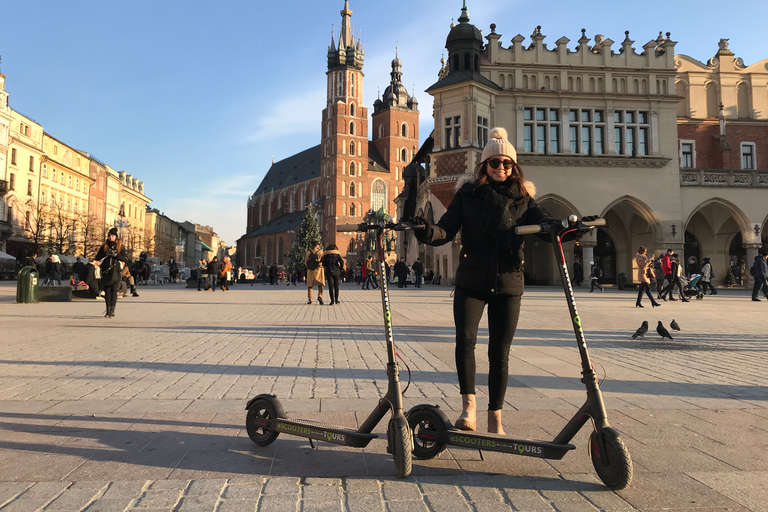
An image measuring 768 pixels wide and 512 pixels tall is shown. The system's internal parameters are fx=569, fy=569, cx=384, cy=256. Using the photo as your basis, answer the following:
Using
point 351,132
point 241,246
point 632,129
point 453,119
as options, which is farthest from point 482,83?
point 241,246

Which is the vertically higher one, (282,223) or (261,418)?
(282,223)

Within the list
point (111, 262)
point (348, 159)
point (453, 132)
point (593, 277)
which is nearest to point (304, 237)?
point (348, 159)

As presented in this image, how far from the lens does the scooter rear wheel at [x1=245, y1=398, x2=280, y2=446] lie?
333 centimetres

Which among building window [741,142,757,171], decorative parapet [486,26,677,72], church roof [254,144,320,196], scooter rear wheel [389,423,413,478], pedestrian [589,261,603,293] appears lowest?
scooter rear wheel [389,423,413,478]

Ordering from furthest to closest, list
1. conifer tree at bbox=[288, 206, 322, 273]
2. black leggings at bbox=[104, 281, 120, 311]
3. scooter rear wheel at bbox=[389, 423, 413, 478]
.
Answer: conifer tree at bbox=[288, 206, 322, 273], black leggings at bbox=[104, 281, 120, 311], scooter rear wheel at bbox=[389, 423, 413, 478]

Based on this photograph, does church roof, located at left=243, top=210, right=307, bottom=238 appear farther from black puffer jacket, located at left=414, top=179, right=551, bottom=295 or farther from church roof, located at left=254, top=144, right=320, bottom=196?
black puffer jacket, located at left=414, top=179, right=551, bottom=295

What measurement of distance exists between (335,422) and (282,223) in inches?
4293

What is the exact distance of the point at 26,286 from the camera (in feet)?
53.9

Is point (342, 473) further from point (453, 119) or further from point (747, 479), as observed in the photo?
point (453, 119)

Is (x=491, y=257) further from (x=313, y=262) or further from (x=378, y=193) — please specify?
(x=378, y=193)

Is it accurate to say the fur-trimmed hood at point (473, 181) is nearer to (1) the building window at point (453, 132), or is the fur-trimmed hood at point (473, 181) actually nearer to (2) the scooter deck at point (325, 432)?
(2) the scooter deck at point (325, 432)

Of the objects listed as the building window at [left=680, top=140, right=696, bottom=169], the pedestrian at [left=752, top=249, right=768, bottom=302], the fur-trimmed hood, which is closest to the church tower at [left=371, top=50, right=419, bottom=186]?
the building window at [left=680, top=140, right=696, bottom=169]

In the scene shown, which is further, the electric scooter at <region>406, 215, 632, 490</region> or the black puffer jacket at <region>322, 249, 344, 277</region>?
the black puffer jacket at <region>322, 249, 344, 277</region>

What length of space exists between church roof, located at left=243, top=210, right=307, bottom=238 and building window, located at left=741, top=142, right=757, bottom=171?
7680cm
